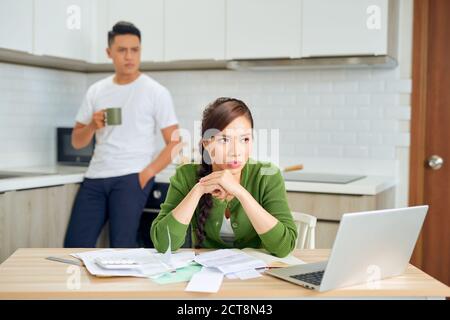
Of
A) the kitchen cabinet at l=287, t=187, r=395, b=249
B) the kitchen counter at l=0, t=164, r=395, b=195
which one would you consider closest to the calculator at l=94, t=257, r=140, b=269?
the kitchen counter at l=0, t=164, r=395, b=195

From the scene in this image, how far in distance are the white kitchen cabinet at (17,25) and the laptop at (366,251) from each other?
8.10ft

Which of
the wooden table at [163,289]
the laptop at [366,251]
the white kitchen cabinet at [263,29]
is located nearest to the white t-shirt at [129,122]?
the white kitchen cabinet at [263,29]

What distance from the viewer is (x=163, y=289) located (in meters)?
1.60

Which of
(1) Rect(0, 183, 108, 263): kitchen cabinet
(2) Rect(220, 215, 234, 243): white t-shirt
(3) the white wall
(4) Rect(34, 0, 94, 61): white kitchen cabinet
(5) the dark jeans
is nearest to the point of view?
(2) Rect(220, 215, 234, 243): white t-shirt

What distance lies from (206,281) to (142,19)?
2.82 meters

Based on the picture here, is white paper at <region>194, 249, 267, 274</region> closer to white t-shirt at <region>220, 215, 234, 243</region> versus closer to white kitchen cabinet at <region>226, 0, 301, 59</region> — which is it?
white t-shirt at <region>220, 215, 234, 243</region>

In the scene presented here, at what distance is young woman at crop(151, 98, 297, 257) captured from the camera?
2.01m

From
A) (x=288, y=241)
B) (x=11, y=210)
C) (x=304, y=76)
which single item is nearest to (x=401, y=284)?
(x=288, y=241)

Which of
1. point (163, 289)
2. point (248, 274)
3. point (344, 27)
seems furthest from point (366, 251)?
point (344, 27)

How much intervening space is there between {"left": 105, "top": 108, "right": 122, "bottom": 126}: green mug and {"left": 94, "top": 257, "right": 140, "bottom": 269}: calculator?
176cm

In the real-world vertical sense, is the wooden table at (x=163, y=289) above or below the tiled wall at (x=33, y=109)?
below

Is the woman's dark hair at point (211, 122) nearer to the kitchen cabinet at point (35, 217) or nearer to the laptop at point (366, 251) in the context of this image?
the laptop at point (366, 251)

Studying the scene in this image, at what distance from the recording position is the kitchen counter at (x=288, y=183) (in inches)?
134

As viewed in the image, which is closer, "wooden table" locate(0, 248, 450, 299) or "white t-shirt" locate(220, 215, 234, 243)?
"wooden table" locate(0, 248, 450, 299)
